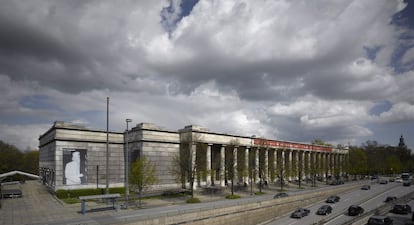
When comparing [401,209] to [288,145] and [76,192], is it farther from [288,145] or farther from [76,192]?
[288,145]

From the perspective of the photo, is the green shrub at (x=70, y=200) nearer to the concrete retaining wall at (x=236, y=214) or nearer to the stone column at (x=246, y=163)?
the concrete retaining wall at (x=236, y=214)

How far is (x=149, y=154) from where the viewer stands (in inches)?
2608

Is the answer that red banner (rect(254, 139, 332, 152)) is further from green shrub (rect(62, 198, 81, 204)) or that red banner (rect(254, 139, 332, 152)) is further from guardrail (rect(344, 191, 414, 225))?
green shrub (rect(62, 198, 81, 204))

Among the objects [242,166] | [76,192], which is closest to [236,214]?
[76,192]

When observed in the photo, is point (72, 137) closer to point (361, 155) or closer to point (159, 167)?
point (159, 167)

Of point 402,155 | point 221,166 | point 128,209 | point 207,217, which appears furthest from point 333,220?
point 402,155

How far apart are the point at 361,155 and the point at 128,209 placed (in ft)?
381

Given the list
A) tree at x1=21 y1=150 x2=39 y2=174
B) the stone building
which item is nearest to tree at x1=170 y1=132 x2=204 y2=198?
the stone building

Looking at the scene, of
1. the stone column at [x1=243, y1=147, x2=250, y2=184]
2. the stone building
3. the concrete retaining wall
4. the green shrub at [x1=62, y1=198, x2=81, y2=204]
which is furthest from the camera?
the stone column at [x1=243, y1=147, x2=250, y2=184]

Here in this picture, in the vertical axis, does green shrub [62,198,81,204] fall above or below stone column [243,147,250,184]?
below

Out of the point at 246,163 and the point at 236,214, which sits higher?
the point at 246,163

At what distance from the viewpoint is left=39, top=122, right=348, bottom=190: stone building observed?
6078 centimetres

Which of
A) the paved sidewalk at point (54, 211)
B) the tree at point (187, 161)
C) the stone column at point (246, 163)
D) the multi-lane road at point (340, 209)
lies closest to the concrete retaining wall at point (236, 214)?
the multi-lane road at point (340, 209)

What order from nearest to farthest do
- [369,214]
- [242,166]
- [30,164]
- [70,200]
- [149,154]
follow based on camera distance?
[369,214]
[70,200]
[149,154]
[242,166]
[30,164]
